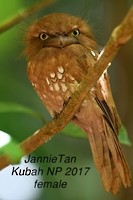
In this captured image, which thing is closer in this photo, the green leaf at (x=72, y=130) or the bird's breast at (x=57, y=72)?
the green leaf at (x=72, y=130)

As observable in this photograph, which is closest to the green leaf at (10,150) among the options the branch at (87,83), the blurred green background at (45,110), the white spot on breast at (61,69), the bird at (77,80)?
the branch at (87,83)

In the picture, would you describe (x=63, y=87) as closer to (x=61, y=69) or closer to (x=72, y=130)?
(x=61, y=69)

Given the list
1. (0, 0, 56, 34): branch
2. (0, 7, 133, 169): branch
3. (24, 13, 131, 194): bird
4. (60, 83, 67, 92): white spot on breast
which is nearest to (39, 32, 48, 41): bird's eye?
(24, 13, 131, 194): bird

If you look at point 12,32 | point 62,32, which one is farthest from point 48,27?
point 12,32

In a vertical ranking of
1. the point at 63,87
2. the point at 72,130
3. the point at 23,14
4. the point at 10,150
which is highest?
the point at 63,87

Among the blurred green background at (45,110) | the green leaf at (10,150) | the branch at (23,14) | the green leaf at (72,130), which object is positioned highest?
the blurred green background at (45,110)

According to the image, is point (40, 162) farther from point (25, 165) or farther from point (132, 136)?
point (132, 136)

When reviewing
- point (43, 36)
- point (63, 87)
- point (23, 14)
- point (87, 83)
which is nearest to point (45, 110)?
point (63, 87)

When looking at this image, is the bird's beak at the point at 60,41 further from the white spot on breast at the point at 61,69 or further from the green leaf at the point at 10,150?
the green leaf at the point at 10,150
